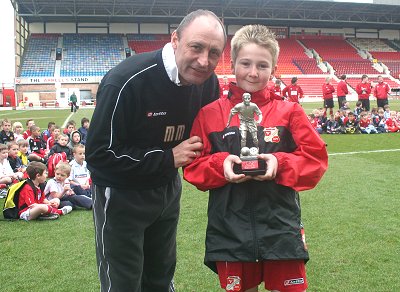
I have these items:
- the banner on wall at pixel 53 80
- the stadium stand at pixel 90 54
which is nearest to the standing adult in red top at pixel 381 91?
the banner on wall at pixel 53 80

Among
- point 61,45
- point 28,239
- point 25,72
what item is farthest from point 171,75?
point 61,45

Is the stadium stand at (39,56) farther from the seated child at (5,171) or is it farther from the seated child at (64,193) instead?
the seated child at (64,193)

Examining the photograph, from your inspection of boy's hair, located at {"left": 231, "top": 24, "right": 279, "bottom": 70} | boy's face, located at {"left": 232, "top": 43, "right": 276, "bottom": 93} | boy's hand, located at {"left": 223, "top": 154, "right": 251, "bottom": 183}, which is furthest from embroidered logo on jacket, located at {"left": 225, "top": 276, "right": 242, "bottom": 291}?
boy's hair, located at {"left": 231, "top": 24, "right": 279, "bottom": 70}

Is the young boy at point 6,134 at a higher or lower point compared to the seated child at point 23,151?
higher

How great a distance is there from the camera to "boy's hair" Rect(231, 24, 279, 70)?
220 centimetres

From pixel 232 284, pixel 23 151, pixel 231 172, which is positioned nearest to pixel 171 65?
pixel 231 172

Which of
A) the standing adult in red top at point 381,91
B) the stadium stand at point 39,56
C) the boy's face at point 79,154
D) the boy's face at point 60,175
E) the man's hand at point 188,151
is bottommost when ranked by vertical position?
the boy's face at point 60,175

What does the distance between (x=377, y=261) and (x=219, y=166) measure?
2.52 meters

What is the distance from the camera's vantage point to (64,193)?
255 inches

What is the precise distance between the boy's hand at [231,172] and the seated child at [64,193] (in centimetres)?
460

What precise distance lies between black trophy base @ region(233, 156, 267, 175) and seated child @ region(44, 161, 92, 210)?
15.3 ft

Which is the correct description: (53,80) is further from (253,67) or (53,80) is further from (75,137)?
(253,67)

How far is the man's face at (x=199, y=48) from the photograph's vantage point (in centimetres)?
214

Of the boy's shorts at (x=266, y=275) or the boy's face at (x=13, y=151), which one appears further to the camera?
the boy's face at (x=13, y=151)
